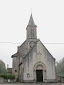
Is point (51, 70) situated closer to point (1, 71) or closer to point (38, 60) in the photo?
point (38, 60)

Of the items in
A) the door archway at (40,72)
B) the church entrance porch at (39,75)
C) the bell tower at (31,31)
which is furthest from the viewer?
the bell tower at (31,31)

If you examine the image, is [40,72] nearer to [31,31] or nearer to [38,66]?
[38,66]

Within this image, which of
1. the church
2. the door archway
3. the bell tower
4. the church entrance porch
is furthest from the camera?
the bell tower

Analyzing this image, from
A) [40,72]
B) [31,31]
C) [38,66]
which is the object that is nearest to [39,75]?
[40,72]

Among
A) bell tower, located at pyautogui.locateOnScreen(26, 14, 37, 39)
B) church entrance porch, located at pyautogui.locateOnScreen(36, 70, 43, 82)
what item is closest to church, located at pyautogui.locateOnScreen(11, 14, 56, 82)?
church entrance porch, located at pyautogui.locateOnScreen(36, 70, 43, 82)

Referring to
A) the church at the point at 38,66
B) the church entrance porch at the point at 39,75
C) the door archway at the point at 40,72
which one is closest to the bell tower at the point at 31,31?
the church at the point at 38,66

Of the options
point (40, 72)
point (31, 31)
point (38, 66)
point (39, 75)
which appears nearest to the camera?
point (38, 66)

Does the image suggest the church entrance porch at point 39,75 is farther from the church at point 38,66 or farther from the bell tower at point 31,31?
the bell tower at point 31,31

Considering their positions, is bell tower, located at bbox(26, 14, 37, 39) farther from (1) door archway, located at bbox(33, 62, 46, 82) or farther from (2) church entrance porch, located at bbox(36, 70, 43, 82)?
(2) church entrance porch, located at bbox(36, 70, 43, 82)

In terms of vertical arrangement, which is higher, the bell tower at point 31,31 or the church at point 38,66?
the bell tower at point 31,31

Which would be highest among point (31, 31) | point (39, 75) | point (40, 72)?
point (31, 31)

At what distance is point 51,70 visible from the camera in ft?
126

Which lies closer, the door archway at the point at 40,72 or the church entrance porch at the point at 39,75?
the door archway at the point at 40,72

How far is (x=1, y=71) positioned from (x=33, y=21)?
49.2 metres
